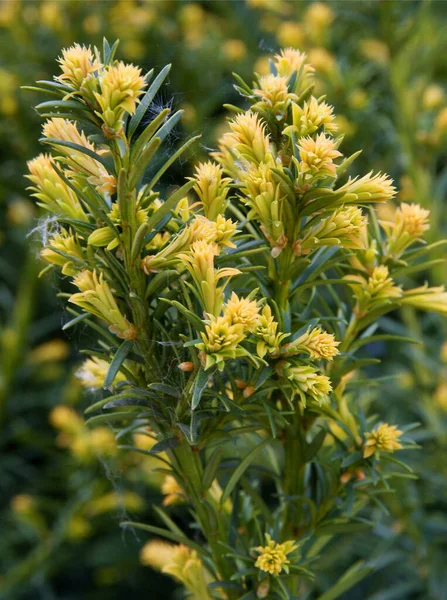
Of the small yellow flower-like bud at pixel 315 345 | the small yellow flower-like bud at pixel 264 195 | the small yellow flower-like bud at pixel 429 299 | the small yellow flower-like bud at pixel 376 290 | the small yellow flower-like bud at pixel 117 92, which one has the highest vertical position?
the small yellow flower-like bud at pixel 117 92

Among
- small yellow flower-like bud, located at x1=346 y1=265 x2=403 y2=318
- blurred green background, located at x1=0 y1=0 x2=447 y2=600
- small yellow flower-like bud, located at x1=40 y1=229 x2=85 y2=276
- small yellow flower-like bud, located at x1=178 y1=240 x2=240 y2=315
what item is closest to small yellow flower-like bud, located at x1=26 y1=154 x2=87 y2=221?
small yellow flower-like bud, located at x1=40 y1=229 x2=85 y2=276

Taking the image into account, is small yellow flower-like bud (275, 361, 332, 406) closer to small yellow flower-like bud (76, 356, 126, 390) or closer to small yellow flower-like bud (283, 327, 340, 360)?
small yellow flower-like bud (283, 327, 340, 360)

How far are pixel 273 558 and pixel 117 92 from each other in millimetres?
404

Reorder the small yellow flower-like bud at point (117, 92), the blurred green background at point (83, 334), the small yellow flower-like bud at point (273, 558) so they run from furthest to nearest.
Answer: the blurred green background at point (83, 334) < the small yellow flower-like bud at point (273, 558) < the small yellow flower-like bud at point (117, 92)

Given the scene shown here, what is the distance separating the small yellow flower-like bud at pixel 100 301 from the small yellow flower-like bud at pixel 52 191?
0.06 m

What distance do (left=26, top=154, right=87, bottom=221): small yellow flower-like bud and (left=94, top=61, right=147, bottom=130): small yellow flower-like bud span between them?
100mm

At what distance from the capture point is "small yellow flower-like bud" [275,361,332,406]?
0.50 metres

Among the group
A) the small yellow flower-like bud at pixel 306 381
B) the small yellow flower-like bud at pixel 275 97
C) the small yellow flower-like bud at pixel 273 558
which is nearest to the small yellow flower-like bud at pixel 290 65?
the small yellow flower-like bud at pixel 275 97

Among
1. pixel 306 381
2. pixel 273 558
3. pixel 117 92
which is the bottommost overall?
pixel 273 558

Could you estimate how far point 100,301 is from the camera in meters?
0.51

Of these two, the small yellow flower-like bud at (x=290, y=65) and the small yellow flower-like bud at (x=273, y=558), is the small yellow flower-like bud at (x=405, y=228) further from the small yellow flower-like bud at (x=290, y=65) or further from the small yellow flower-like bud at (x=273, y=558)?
the small yellow flower-like bud at (x=273, y=558)

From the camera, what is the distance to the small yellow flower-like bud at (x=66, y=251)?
21.0 inches

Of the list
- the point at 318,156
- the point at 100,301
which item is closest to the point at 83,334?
the point at 100,301

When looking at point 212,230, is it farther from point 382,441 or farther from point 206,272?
point 382,441
